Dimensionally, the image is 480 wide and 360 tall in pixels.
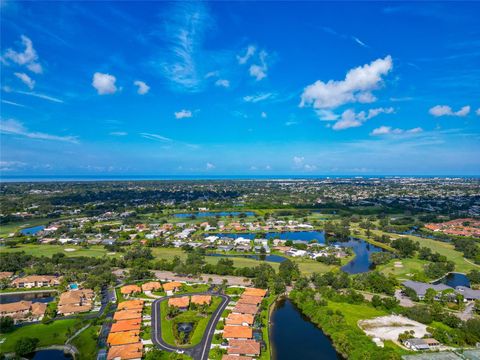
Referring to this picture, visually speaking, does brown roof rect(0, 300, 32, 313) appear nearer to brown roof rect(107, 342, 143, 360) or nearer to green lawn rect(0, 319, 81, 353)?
green lawn rect(0, 319, 81, 353)

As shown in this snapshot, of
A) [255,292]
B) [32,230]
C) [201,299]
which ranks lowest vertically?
[32,230]

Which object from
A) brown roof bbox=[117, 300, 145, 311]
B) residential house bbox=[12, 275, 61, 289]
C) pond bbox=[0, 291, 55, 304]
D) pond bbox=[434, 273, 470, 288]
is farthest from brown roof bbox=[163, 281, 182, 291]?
pond bbox=[434, 273, 470, 288]

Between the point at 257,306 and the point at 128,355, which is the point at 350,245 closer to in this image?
the point at 257,306

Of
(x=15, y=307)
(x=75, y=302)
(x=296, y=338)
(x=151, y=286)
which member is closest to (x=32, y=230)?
(x=15, y=307)

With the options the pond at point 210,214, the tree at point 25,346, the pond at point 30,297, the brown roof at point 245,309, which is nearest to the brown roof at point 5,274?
the pond at point 30,297

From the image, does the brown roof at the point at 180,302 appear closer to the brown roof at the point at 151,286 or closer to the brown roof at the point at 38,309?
the brown roof at the point at 151,286

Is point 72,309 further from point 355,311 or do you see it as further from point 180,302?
point 355,311
